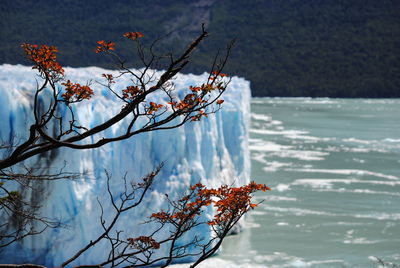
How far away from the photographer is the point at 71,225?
9438mm

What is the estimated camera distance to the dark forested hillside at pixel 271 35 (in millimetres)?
87188

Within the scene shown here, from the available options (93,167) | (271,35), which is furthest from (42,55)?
(271,35)

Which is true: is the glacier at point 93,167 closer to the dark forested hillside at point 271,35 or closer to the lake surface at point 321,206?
the lake surface at point 321,206

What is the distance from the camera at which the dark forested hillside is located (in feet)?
286

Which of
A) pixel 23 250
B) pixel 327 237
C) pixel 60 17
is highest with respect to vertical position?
pixel 60 17

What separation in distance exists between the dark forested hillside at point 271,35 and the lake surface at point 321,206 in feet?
162

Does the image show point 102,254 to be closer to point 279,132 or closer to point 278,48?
point 279,132

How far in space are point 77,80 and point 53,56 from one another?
742 cm

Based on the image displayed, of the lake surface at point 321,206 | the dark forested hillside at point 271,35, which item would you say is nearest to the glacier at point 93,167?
the lake surface at point 321,206

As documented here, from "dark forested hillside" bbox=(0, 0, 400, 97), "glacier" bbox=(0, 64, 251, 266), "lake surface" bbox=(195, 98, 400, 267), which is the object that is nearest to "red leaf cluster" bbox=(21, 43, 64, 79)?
"glacier" bbox=(0, 64, 251, 266)

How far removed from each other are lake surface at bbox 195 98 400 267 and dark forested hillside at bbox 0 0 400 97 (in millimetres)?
49407

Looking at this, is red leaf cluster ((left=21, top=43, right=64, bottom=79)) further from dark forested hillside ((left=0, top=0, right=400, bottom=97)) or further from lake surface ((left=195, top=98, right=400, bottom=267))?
dark forested hillside ((left=0, top=0, right=400, bottom=97))

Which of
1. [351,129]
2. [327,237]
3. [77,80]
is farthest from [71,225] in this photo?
[351,129]

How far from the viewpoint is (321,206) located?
16.6 metres
